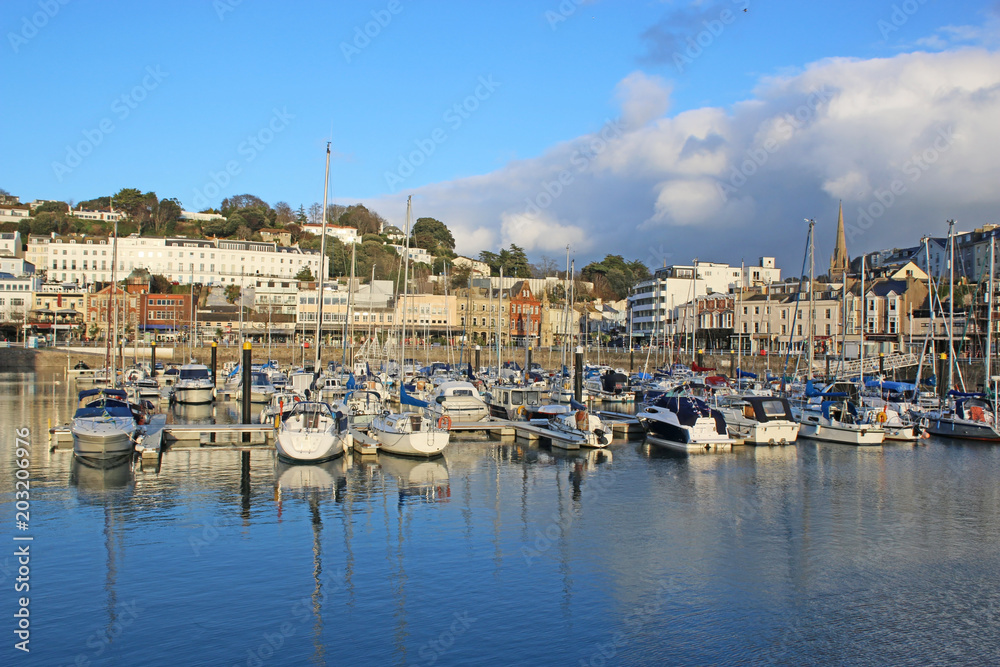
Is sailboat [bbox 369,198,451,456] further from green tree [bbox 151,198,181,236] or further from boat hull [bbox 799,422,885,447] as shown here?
green tree [bbox 151,198,181,236]

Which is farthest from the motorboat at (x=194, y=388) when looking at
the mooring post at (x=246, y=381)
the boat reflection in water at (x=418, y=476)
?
the boat reflection in water at (x=418, y=476)

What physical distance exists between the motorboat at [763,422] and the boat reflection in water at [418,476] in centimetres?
1542

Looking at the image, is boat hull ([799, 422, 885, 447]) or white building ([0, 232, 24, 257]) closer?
boat hull ([799, 422, 885, 447])

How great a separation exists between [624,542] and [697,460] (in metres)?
Result: 14.6

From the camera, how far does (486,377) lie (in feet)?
211

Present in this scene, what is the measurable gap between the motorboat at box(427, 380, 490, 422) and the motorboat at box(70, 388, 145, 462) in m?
14.6

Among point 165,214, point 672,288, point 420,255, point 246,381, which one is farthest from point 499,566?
point 165,214

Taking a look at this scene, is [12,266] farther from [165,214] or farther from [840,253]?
[840,253]

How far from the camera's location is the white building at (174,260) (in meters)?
140

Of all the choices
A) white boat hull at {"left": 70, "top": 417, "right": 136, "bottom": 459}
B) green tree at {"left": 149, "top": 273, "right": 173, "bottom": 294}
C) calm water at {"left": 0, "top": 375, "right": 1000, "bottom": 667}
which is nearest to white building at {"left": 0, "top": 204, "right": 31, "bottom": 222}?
green tree at {"left": 149, "top": 273, "right": 173, "bottom": 294}

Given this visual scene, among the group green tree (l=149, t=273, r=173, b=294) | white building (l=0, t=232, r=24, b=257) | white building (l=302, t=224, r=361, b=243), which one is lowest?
green tree (l=149, t=273, r=173, b=294)

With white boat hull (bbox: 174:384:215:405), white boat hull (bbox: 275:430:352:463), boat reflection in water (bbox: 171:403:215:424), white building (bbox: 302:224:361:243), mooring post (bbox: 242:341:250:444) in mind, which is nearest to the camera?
white boat hull (bbox: 275:430:352:463)

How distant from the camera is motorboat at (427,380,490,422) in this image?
4031 centimetres

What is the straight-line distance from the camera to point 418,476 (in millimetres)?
28391
